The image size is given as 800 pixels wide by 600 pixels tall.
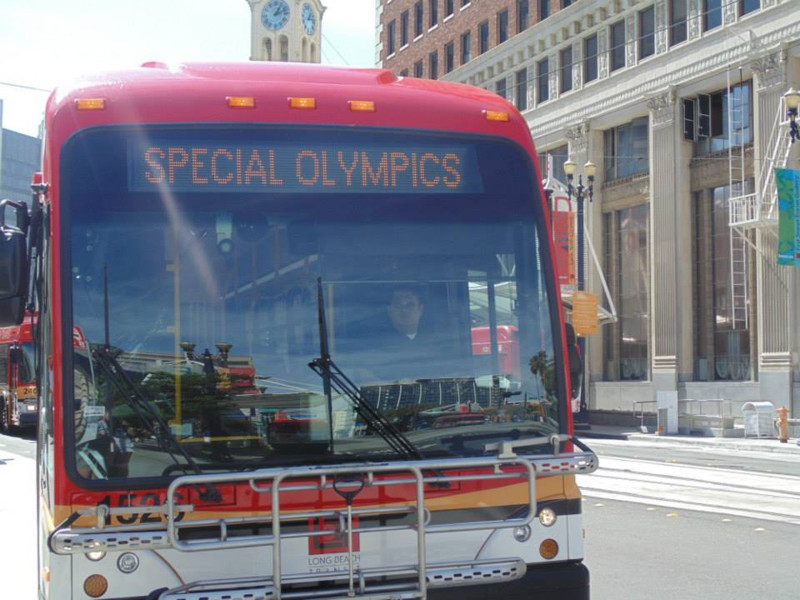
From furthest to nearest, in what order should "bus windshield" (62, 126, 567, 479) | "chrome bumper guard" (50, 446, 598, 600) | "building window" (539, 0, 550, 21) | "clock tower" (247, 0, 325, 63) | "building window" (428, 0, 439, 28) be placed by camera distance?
"clock tower" (247, 0, 325, 63) → "building window" (428, 0, 439, 28) → "building window" (539, 0, 550, 21) → "bus windshield" (62, 126, 567, 479) → "chrome bumper guard" (50, 446, 598, 600)

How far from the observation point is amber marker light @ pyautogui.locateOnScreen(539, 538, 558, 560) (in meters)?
5.23

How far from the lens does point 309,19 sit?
274ft

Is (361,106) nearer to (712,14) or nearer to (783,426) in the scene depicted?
(783,426)

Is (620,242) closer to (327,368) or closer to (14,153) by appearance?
(327,368)

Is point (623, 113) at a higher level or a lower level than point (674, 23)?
lower

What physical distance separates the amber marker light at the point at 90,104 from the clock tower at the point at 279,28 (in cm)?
7735

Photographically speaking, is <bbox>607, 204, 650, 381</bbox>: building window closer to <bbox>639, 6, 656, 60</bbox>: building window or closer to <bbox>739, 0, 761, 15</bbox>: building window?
<bbox>639, 6, 656, 60</bbox>: building window

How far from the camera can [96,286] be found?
16.1ft

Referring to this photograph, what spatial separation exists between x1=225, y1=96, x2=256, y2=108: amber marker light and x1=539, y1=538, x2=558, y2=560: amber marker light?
2.55 m

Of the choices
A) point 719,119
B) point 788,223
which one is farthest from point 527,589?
point 719,119

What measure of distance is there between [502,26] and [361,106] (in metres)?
42.5

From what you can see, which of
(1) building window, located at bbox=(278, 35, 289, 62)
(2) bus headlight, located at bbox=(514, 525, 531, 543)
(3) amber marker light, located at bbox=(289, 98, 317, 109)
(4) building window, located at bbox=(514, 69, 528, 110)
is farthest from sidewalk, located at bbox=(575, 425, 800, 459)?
(1) building window, located at bbox=(278, 35, 289, 62)

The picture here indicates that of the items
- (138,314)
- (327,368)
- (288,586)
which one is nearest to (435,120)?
(327,368)

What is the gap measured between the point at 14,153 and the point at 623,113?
91521 mm
